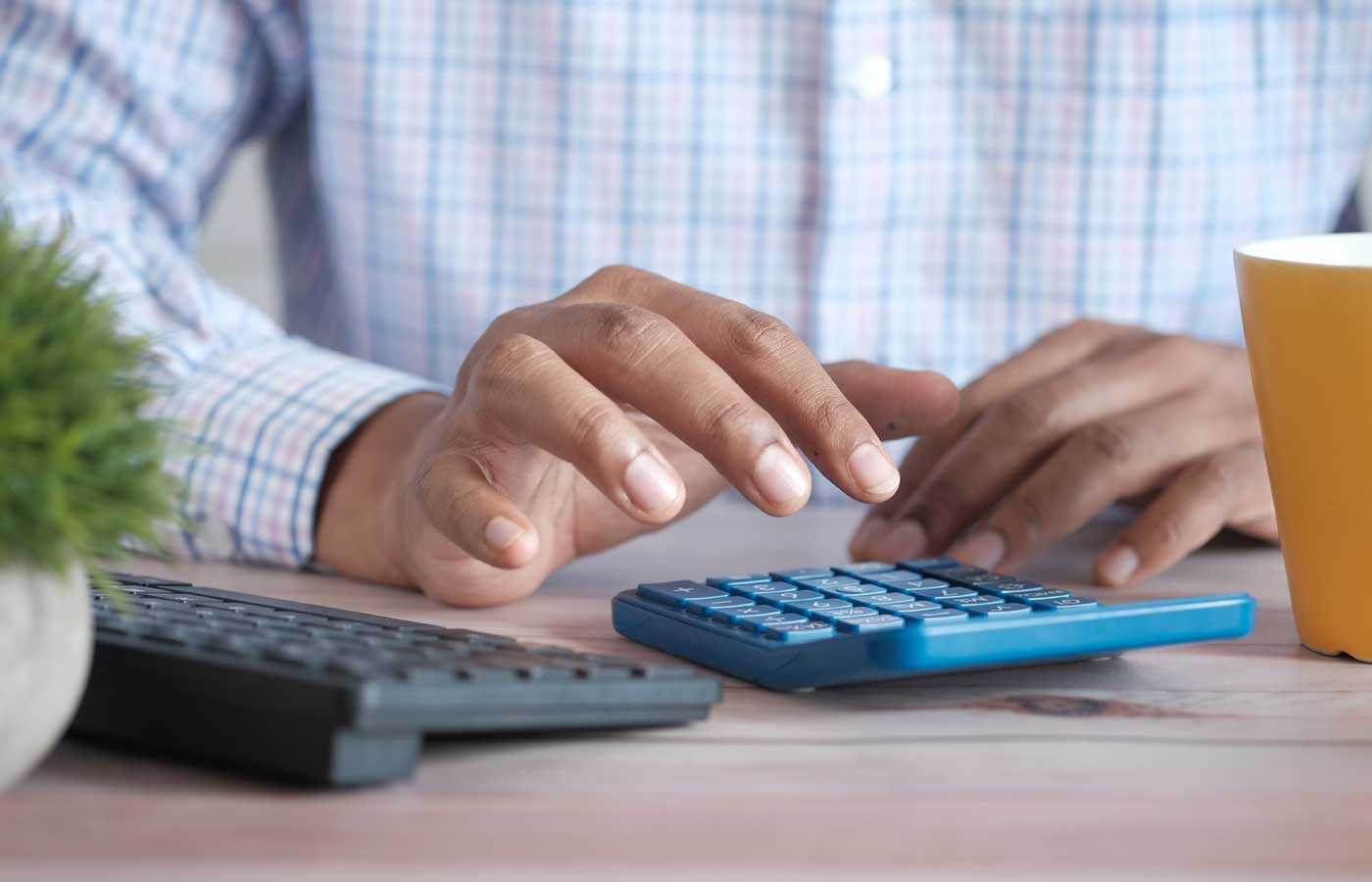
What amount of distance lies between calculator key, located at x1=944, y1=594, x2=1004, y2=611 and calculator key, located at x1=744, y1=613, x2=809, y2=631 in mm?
56

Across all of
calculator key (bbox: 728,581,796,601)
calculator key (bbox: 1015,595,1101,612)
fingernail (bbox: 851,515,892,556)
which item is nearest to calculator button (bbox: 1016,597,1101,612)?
calculator key (bbox: 1015,595,1101,612)

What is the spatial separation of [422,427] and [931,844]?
48 cm

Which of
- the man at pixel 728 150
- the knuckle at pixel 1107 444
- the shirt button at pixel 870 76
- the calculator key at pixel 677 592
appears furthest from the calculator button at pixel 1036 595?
the shirt button at pixel 870 76

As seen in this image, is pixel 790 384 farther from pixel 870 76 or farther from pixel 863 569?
pixel 870 76

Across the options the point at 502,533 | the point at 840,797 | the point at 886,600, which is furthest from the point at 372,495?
the point at 840,797

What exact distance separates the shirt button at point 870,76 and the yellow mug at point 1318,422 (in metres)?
0.55

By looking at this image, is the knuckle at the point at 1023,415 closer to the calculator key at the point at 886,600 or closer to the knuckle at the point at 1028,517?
the knuckle at the point at 1028,517

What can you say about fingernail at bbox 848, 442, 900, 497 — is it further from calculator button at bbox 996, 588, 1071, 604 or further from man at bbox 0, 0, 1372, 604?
man at bbox 0, 0, 1372, 604

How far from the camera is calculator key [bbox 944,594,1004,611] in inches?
20.2

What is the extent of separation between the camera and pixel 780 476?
21.1 inches

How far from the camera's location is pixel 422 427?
77 centimetres

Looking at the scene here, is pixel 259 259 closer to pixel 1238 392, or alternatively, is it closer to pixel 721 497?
pixel 721 497

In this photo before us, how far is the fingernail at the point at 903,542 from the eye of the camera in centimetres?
72

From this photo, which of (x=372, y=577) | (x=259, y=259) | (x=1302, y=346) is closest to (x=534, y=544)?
(x=372, y=577)
